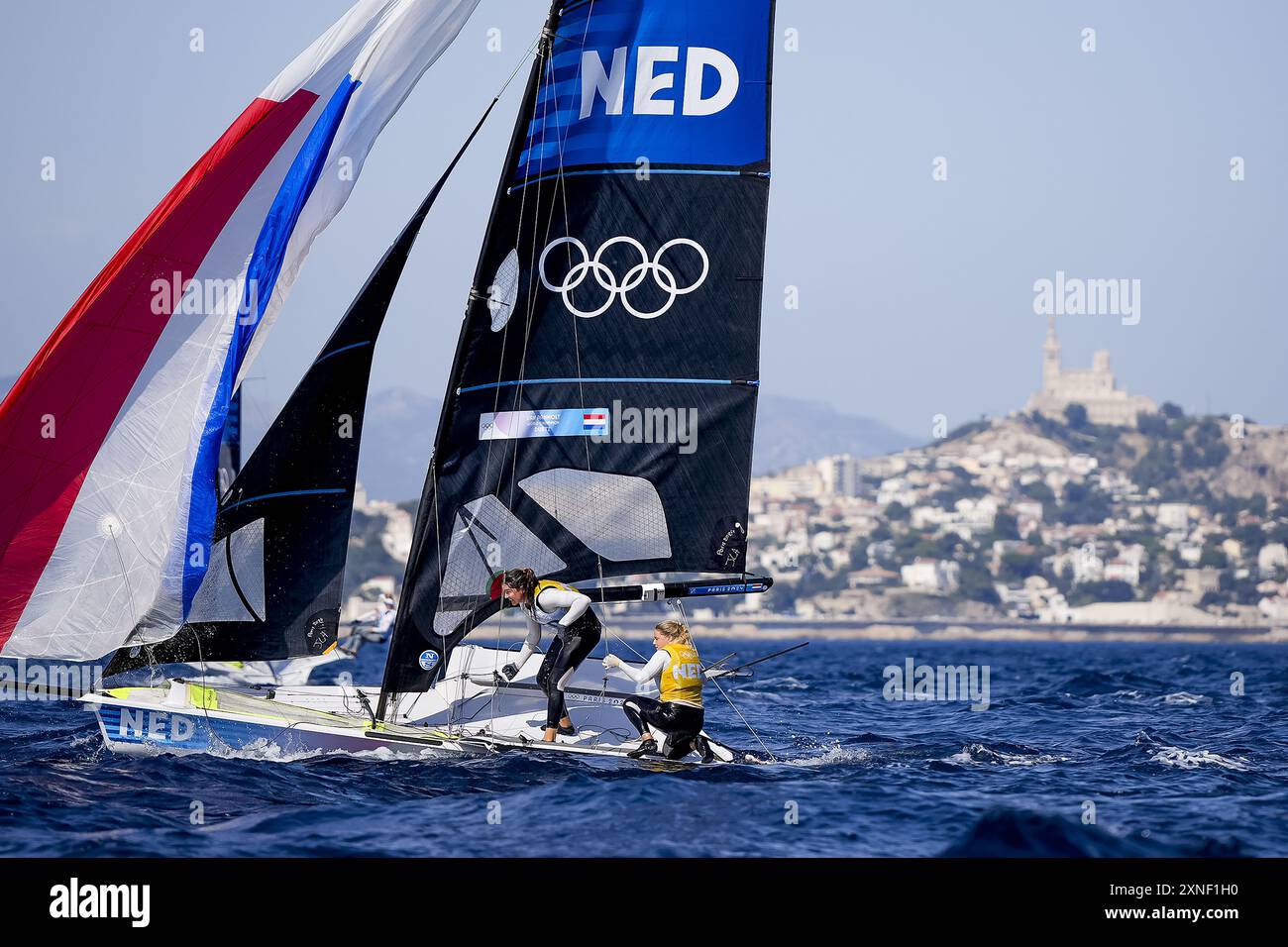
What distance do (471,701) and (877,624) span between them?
352ft

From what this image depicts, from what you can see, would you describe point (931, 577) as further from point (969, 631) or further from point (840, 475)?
point (840, 475)

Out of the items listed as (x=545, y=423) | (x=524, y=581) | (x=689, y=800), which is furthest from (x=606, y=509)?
(x=689, y=800)

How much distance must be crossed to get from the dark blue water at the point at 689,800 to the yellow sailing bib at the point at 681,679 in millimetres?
625

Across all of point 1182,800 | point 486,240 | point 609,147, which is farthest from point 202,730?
point 1182,800

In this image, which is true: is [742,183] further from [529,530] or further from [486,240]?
[529,530]

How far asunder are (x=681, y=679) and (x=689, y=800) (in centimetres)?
153

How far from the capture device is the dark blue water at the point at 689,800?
29.3 feet

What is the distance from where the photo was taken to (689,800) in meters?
10.1

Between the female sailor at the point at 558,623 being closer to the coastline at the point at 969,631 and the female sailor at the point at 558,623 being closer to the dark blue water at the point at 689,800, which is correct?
the dark blue water at the point at 689,800

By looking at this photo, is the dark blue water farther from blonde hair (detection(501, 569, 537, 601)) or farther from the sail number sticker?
the sail number sticker

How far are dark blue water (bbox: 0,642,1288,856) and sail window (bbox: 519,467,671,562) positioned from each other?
1954 mm

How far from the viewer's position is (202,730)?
38.6 ft

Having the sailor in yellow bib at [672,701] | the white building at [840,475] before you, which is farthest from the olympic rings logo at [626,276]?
the white building at [840,475]

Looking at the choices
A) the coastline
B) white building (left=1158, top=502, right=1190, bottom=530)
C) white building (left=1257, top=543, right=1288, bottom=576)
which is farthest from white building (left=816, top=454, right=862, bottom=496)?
the coastline
